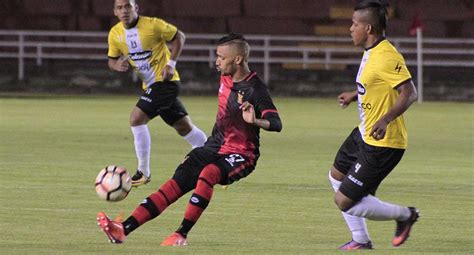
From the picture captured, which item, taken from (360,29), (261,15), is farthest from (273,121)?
(261,15)

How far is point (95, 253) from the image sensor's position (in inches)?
409

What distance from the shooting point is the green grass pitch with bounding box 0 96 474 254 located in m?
11.3

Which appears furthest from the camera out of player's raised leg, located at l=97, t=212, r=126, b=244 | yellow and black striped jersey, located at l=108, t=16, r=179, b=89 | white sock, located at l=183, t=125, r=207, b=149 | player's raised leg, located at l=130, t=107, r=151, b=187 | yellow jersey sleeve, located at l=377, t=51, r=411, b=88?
white sock, located at l=183, t=125, r=207, b=149

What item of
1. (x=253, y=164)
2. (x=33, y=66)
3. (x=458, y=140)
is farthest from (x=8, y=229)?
(x=33, y=66)

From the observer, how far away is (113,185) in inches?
447

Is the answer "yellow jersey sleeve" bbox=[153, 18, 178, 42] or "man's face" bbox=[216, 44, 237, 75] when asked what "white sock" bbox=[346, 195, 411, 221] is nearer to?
"man's face" bbox=[216, 44, 237, 75]

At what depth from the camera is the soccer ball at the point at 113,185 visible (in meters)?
11.3

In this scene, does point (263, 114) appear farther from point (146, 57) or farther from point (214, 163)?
point (146, 57)

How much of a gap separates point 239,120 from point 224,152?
0.28 metres

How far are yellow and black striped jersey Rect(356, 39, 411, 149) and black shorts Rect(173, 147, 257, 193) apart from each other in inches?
39.3

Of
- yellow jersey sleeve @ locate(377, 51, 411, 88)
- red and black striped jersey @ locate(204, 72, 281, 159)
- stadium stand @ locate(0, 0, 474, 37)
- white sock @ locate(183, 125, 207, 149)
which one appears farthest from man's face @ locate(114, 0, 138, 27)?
stadium stand @ locate(0, 0, 474, 37)

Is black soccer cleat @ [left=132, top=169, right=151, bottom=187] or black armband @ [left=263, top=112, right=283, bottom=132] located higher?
black armband @ [left=263, top=112, right=283, bottom=132]

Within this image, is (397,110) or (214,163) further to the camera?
(214,163)

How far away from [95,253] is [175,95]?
23.5 ft
